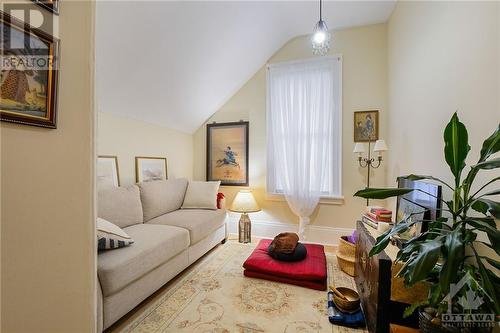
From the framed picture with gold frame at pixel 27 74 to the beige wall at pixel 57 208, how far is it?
0.09 ft

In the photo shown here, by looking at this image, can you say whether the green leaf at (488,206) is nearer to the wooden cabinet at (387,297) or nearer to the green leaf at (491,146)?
the green leaf at (491,146)

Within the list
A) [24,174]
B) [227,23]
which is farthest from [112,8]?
[24,174]

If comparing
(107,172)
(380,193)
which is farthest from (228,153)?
(380,193)

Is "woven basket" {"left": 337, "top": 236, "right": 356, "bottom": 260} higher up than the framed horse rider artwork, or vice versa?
the framed horse rider artwork

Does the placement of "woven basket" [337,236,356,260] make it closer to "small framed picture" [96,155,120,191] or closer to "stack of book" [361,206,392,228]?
"stack of book" [361,206,392,228]

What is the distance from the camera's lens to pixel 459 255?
713 millimetres

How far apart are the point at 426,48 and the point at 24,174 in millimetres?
2719

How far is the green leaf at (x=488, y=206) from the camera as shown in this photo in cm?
→ 75

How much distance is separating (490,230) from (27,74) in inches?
65.8

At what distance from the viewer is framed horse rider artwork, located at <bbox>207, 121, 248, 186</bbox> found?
11.9 ft

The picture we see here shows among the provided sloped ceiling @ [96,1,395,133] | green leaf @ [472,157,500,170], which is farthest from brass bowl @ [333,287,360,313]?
sloped ceiling @ [96,1,395,133]

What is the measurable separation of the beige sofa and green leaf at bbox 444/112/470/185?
1946 millimetres

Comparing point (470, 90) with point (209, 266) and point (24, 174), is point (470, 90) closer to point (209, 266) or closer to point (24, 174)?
point (24, 174)

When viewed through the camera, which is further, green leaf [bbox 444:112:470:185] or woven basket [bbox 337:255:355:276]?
woven basket [bbox 337:255:355:276]
